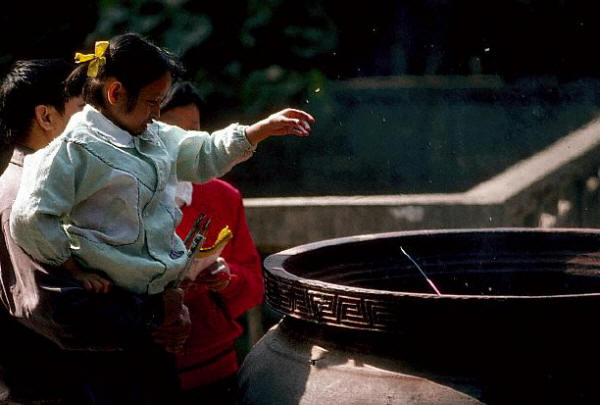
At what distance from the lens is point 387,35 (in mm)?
9281

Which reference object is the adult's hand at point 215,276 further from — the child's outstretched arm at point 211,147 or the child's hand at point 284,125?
the child's hand at point 284,125

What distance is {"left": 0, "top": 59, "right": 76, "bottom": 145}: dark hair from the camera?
3355mm

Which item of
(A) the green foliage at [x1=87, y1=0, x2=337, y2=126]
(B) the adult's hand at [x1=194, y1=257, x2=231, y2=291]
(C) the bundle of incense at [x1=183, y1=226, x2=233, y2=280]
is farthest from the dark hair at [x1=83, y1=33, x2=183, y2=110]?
(A) the green foliage at [x1=87, y1=0, x2=337, y2=126]

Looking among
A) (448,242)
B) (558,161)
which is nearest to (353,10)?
(558,161)

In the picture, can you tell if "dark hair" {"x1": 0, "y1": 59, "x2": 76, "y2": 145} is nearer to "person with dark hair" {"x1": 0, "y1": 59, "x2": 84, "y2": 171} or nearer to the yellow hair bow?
"person with dark hair" {"x1": 0, "y1": 59, "x2": 84, "y2": 171}

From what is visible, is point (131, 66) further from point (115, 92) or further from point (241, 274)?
point (241, 274)

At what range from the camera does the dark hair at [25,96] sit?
132 inches

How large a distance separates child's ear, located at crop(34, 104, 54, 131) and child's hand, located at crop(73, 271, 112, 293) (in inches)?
25.2

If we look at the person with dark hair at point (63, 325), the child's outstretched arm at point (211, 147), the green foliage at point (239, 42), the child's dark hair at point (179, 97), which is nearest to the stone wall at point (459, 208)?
the green foliage at point (239, 42)

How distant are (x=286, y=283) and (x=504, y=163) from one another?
16.9ft

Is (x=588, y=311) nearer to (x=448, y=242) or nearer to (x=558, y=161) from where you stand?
(x=448, y=242)

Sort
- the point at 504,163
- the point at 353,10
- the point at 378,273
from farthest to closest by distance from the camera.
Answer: the point at 353,10 → the point at 504,163 → the point at 378,273

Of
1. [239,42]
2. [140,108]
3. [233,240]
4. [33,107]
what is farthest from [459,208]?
[140,108]

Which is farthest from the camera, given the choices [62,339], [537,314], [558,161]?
[558,161]
